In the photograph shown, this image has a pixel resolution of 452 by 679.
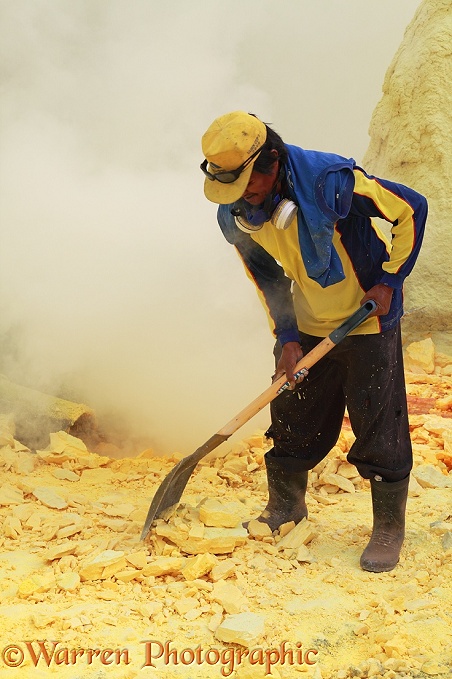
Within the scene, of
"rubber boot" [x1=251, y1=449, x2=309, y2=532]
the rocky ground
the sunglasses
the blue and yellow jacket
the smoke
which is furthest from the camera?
the smoke

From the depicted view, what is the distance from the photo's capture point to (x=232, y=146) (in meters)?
2.33

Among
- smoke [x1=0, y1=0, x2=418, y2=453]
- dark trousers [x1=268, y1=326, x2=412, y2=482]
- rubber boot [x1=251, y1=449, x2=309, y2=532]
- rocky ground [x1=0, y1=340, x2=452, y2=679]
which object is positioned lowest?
rocky ground [x1=0, y1=340, x2=452, y2=679]

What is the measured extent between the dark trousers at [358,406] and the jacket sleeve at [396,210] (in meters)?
0.33

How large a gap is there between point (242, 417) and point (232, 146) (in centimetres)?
111

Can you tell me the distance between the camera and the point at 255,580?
2.76 m

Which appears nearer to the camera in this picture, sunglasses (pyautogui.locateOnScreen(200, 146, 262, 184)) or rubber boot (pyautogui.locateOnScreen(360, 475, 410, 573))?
sunglasses (pyautogui.locateOnScreen(200, 146, 262, 184))

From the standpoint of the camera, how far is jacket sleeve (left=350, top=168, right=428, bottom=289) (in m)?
2.52

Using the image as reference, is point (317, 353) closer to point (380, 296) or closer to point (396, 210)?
point (380, 296)

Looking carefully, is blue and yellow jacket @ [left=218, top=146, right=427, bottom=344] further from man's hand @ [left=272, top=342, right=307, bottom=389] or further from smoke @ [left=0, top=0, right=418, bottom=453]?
smoke @ [left=0, top=0, right=418, bottom=453]

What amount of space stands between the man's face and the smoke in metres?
2.44

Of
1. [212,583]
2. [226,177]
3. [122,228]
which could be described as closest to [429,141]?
[122,228]

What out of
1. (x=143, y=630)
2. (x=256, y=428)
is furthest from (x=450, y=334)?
(x=143, y=630)

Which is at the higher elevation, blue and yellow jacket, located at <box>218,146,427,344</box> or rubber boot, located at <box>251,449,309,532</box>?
blue and yellow jacket, located at <box>218,146,427,344</box>

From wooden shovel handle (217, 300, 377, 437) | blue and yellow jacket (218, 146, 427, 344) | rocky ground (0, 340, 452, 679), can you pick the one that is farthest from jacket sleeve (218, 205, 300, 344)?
rocky ground (0, 340, 452, 679)
